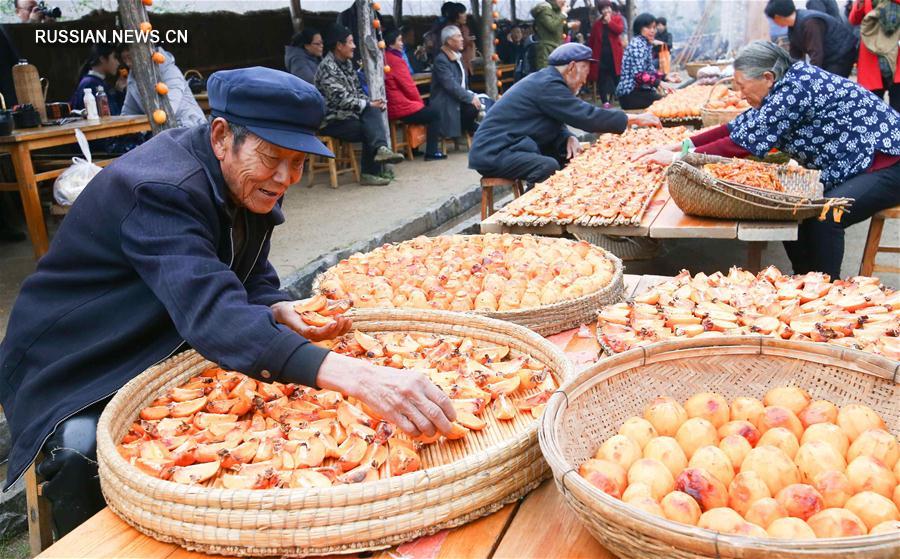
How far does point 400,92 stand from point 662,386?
7.64 metres

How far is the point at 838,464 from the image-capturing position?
1.22 m

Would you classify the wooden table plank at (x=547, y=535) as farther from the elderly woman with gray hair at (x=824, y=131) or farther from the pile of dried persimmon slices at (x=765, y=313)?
the elderly woman with gray hair at (x=824, y=131)

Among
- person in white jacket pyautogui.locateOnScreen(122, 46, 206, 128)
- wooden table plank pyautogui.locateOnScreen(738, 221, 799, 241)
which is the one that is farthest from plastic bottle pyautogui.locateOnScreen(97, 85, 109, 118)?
wooden table plank pyautogui.locateOnScreen(738, 221, 799, 241)

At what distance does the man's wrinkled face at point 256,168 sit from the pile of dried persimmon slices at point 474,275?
2.09 feet

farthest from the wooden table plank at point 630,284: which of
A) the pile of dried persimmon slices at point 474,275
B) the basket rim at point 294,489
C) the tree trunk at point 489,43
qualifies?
the tree trunk at point 489,43

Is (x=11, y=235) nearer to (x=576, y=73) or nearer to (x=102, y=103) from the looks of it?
(x=102, y=103)

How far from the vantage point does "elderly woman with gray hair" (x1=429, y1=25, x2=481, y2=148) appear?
8688mm

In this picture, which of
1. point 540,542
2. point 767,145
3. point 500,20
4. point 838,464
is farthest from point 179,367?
point 500,20

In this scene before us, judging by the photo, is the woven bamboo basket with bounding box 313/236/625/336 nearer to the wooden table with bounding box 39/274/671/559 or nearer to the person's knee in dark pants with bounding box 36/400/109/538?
the wooden table with bounding box 39/274/671/559

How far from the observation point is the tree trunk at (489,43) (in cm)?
985

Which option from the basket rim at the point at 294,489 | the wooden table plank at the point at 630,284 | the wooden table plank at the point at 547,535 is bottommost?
the wooden table plank at the point at 630,284

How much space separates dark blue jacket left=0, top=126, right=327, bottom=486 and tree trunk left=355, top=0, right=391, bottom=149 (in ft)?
20.5

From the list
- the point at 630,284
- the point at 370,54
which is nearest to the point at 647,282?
the point at 630,284

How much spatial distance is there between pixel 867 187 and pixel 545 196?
1.65 meters
